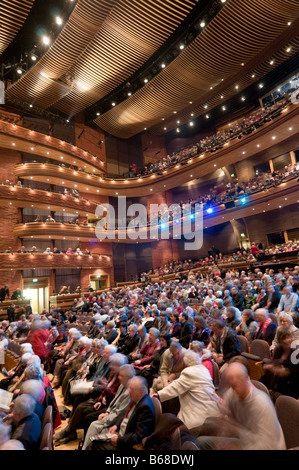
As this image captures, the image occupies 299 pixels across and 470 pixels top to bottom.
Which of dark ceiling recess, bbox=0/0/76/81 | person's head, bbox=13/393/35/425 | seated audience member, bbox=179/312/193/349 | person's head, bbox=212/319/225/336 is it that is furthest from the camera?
dark ceiling recess, bbox=0/0/76/81

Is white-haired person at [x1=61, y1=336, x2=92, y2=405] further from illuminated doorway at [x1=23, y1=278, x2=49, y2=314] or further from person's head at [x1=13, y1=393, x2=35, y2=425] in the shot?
illuminated doorway at [x1=23, y1=278, x2=49, y2=314]

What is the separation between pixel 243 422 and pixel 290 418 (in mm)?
324

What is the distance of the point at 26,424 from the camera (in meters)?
2.14

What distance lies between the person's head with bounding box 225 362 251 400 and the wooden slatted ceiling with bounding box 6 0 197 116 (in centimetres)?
1452

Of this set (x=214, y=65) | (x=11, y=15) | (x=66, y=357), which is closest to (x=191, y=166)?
(x=214, y=65)

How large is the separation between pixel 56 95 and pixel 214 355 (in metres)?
17.4

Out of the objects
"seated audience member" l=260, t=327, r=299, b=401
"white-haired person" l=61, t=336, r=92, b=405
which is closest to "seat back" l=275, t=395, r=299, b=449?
"seated audience member" l=260, t=327, r=299, b=401

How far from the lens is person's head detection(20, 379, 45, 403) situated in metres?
2.57

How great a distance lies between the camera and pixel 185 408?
222cm

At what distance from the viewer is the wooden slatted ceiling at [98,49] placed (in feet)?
40.3

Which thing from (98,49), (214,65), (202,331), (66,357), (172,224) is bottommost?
(66,357)

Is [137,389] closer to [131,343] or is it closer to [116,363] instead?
[116,363]

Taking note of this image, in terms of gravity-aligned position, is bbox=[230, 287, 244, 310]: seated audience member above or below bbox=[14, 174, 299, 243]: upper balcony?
below

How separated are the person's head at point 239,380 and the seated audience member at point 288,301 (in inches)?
125
